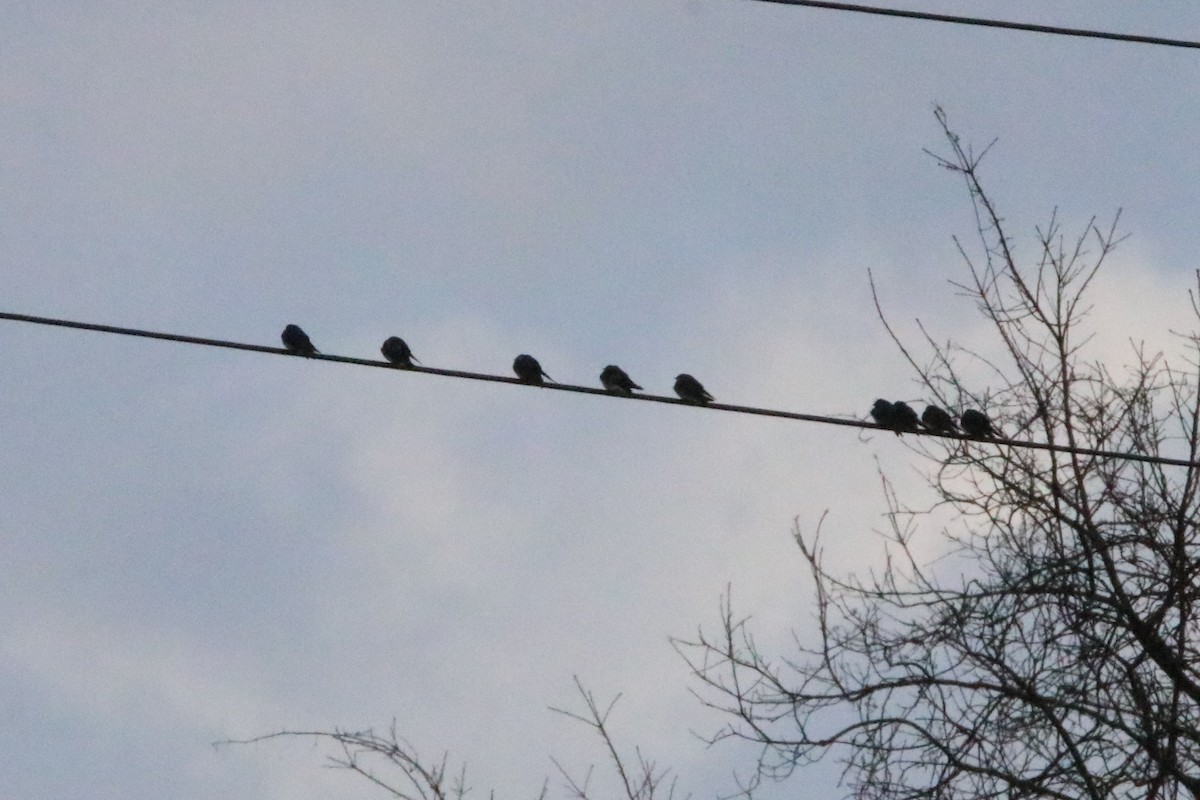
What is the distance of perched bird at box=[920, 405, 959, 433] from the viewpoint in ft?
30.5

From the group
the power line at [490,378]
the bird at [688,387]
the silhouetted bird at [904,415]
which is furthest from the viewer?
the bird at [688,387]

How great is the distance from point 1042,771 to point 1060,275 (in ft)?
8.59

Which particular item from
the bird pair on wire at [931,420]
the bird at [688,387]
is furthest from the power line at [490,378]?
the bird at [688,387]

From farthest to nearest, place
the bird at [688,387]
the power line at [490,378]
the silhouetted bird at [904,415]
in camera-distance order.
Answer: the bird at [688,387]
the silhouetted bird at [904,415]
the power line at [490,378]

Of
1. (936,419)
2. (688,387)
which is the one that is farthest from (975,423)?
(688,387)

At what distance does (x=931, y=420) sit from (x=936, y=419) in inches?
1.2

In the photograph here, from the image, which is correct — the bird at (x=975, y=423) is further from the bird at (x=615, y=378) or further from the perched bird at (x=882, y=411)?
the bird at (x=615, y=378)

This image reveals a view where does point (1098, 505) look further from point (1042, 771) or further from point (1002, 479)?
point (1042, 771)

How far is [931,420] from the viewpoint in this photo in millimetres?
9586

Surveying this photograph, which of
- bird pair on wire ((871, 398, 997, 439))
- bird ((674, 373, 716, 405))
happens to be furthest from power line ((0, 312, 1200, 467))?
bird ((674, 373, 716, 405))

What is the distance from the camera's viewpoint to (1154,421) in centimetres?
843

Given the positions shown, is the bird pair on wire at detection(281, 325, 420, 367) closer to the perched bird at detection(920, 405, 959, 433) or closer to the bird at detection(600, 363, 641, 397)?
the bird at detection(600, 363, 641, 397)

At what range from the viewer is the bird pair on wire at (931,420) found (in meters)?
8.54

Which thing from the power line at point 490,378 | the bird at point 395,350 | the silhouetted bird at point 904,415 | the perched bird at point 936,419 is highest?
the bird at point 395,350
